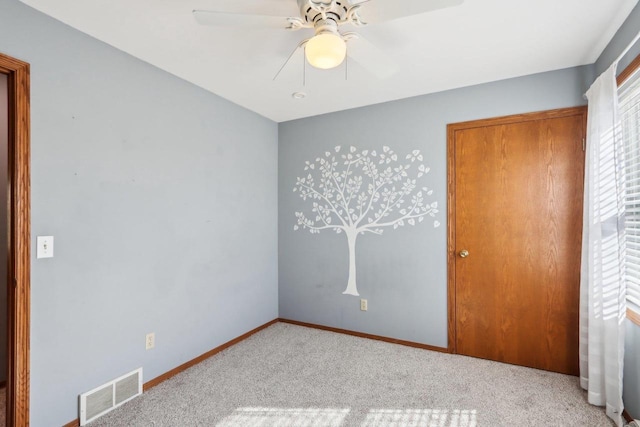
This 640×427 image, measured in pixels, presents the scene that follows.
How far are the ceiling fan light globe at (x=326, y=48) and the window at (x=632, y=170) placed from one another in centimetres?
172

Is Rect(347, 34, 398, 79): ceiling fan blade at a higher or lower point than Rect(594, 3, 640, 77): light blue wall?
lower

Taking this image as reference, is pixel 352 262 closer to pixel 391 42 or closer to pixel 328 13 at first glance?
pixel 391 42

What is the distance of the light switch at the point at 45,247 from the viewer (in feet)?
5.91

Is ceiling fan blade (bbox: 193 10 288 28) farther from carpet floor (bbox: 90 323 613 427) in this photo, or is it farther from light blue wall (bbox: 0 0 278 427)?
carpet floor (bbox: 90 323 613 427)

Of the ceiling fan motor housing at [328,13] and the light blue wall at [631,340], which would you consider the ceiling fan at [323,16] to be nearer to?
the ceiling fan motor housing at [328,13]

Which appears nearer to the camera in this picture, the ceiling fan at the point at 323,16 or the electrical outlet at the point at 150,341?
the ceiling fan at the point at 323,16

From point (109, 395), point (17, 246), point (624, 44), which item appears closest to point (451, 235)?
point (624, 44)

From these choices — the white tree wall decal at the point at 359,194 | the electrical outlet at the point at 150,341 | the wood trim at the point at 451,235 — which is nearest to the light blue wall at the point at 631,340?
the wood trim at the point at 451,235

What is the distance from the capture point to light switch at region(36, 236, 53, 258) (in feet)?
5.91

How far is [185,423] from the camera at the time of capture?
6.59 feet

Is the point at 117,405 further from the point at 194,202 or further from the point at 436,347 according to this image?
the point at 436,347

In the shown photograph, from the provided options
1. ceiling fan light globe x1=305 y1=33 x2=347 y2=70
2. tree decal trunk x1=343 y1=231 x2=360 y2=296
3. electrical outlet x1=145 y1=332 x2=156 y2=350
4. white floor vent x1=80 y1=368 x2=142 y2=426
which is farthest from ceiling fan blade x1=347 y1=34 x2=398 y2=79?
white floor vent x1=80 y1=368 x2=142 y2=426

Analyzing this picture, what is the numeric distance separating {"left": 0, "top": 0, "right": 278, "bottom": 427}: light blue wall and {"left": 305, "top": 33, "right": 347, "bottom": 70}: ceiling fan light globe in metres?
1.53

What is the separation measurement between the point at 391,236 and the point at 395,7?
2.19 metres
